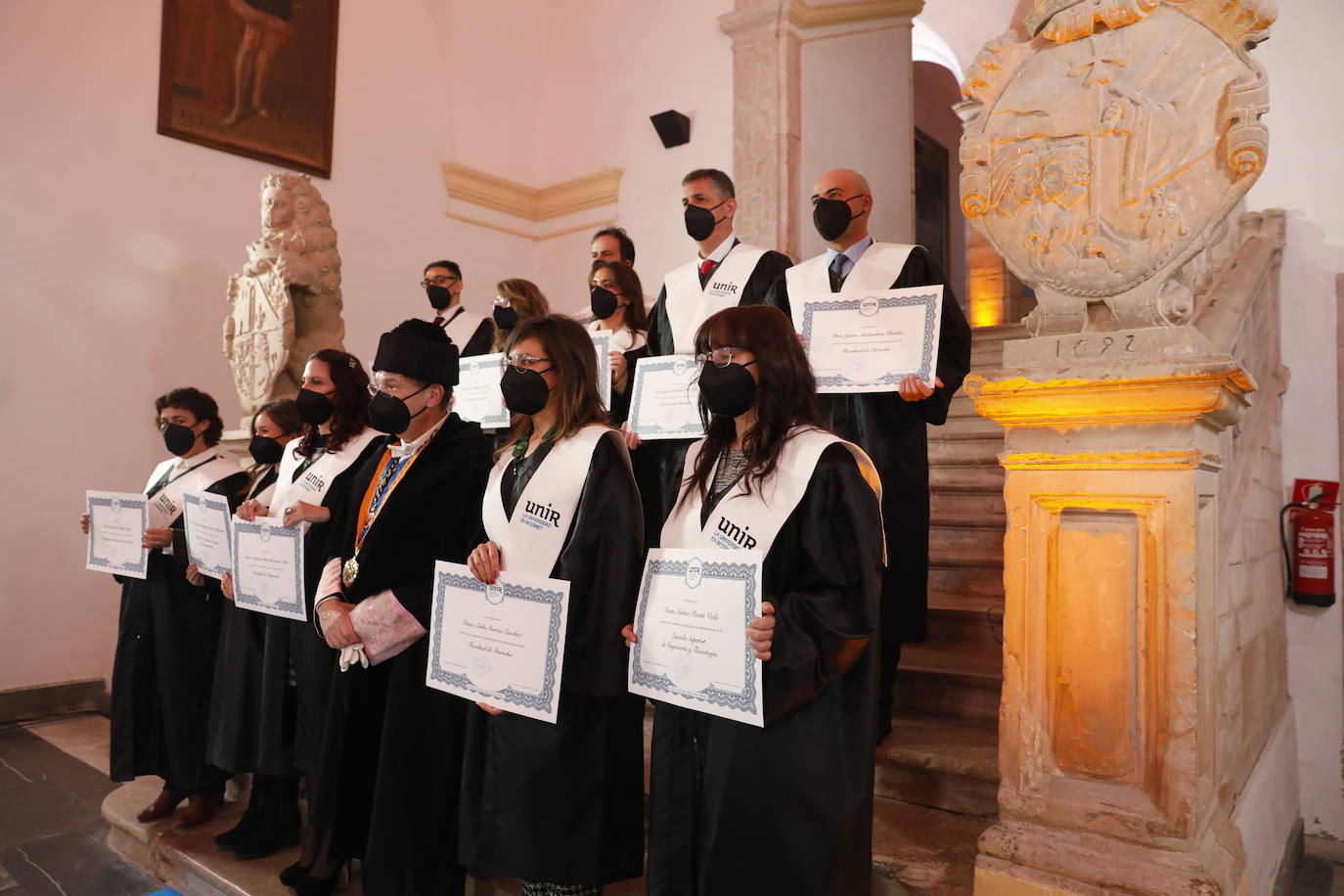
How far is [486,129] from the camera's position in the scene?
8656 millimetres

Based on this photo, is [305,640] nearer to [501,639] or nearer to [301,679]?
[301,679]

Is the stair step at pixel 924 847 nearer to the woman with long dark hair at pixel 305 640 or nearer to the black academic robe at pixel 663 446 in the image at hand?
the black academic robe at pixel 663 446

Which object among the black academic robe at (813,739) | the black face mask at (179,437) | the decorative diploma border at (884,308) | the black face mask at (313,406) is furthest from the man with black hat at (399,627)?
the black face mask at (179,437)

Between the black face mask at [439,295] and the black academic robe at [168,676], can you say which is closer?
the black academic robe at [168,676]

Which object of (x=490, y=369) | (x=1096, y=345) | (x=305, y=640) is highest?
(x=490, y=369)

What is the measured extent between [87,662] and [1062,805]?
6191mm

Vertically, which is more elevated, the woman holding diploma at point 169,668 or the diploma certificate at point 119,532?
the diploma certificate at point 119,532

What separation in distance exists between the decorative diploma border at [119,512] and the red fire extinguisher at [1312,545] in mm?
4992

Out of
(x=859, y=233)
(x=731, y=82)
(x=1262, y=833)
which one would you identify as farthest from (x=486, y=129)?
(x=1262, y=833)

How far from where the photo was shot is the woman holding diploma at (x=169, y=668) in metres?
3.74

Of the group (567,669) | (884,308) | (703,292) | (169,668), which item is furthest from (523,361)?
(169,668)

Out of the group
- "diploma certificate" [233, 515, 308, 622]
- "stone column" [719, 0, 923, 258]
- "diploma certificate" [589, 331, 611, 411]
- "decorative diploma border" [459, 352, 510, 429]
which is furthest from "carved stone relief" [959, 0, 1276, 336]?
"stone column" [719, 0, 923, 258]

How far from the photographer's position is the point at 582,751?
2.31 metres

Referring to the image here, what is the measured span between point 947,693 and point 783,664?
1.70m
